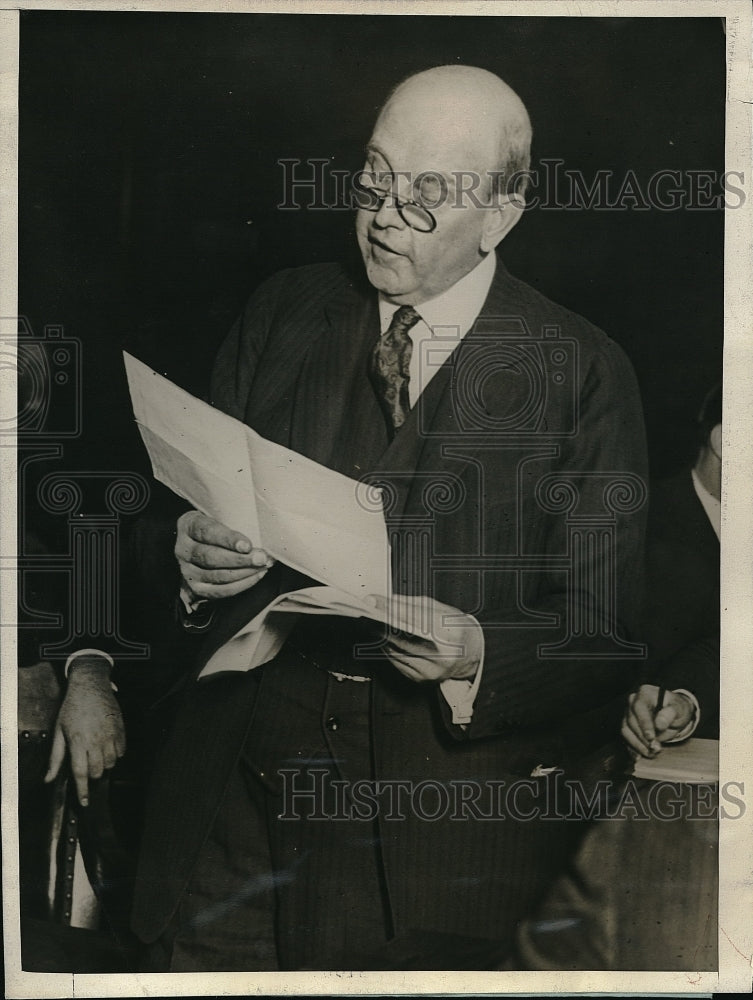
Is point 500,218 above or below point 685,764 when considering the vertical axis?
above

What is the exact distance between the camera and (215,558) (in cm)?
238

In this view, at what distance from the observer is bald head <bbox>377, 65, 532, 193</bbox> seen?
237cm

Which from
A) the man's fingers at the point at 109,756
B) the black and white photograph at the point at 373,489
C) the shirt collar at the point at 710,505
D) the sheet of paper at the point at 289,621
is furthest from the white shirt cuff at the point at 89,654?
the shirt collar at the point at 710,505

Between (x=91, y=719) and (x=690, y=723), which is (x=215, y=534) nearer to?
(x=91, y=719)

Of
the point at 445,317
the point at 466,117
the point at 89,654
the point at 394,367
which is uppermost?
the point at 466,117

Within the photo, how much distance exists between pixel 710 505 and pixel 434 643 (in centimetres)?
75

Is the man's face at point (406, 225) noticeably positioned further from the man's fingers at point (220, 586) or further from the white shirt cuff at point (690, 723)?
the white shirt cuff at point (690, 723)

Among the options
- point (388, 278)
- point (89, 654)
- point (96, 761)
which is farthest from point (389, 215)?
point (96, 761)

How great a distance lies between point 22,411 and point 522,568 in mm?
1269

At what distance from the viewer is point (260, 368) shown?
2408mm

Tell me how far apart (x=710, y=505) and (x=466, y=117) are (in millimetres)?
1099

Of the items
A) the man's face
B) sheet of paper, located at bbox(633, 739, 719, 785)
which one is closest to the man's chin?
the man's face

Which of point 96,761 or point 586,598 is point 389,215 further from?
point 96,761

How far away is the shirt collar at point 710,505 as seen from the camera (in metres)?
2.44
